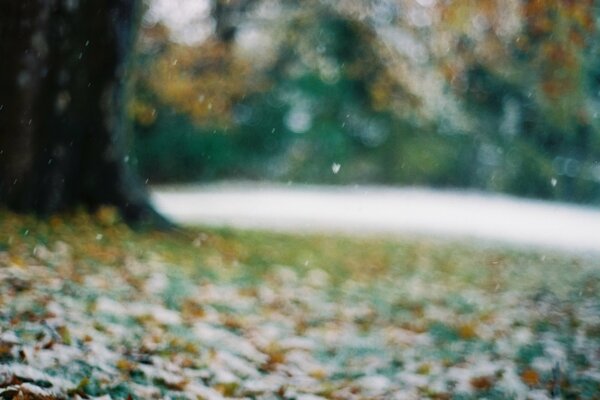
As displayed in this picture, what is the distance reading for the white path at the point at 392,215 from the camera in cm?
1210

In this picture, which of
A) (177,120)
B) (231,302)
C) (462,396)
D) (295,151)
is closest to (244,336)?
(231,302)

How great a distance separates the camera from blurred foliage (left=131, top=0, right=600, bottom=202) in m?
14.9

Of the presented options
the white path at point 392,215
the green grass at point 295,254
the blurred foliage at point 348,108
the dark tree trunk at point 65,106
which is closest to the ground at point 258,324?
the green grass at point 295,254

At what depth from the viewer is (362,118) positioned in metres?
27.7

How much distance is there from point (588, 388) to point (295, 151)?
79.8 ft

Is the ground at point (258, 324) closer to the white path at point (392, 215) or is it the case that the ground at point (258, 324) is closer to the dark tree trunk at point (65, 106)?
the dark tree trunk at point (65, 106)

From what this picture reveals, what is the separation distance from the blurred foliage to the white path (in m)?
2.07

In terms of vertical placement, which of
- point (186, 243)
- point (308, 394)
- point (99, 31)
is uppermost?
point (99, 31)

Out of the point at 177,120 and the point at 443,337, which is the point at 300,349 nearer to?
the point at 443,337

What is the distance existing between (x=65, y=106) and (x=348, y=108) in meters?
21.0

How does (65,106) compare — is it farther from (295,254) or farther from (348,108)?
(348,108)

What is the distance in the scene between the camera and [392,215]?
53.0 ft

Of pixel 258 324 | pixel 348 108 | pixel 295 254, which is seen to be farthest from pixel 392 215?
pixel 258 324

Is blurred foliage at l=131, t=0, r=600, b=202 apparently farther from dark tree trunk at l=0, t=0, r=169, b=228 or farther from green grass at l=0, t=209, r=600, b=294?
dark tree trunk at l=0, t=0, r=169, b=228
